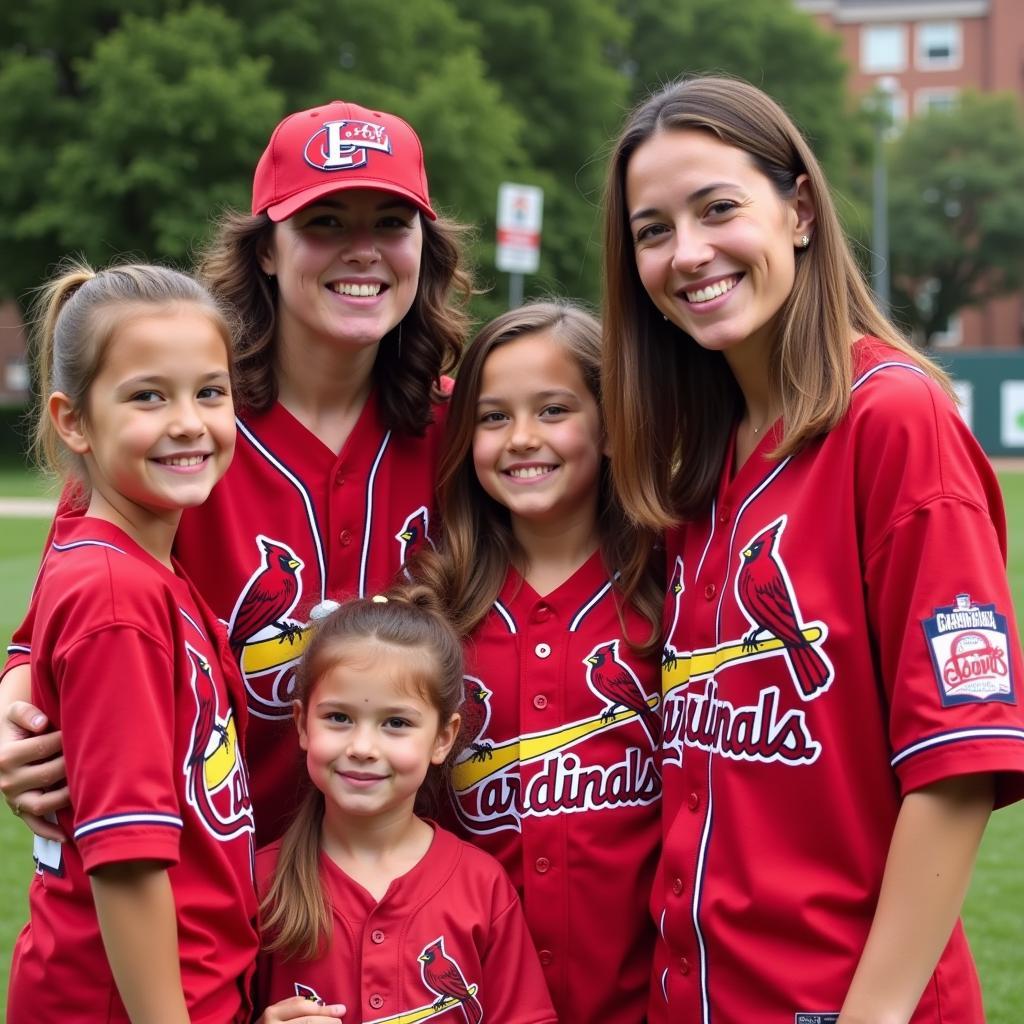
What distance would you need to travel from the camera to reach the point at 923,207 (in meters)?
52.6

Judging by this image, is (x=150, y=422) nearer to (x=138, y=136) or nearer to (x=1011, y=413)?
(x=138, y=136)

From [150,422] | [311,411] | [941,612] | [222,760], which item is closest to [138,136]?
[311,411]

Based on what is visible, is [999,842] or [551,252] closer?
[999,842]

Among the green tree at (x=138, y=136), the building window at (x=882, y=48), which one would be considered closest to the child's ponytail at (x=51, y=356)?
the green tree at (x=138, y=136)

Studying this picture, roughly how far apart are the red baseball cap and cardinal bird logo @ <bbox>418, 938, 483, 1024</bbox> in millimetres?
1526

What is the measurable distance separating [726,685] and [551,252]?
29.3 m

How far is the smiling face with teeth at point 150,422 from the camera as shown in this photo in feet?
7.82

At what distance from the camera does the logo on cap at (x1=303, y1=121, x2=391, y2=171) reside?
2.91m

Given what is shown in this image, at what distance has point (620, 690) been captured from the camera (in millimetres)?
2789

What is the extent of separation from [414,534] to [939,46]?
62.6 metres


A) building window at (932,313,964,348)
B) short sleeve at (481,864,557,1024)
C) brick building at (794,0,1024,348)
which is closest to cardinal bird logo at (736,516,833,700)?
short sleeve at (481,864,557,1024)

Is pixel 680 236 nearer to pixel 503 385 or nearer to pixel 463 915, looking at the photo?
pixel 503 385

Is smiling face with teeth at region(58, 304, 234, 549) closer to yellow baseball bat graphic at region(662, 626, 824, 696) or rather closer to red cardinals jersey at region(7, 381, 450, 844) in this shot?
red cardinals jersey at region(7, 381, 450, 844)

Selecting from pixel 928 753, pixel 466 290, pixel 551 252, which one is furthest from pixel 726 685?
pixel 551 252
